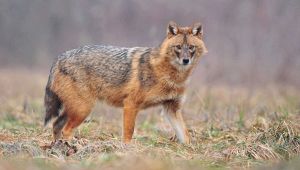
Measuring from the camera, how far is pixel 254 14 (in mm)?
22172

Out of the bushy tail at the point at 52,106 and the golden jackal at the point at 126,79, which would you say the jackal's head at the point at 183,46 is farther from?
the bushy tail at the point at 52,106

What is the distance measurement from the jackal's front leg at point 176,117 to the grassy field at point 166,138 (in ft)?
0.80

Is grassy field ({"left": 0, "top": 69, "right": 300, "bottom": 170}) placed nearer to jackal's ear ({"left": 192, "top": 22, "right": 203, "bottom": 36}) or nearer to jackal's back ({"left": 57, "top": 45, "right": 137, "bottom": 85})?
jackal's back ({"left": 57, "top": 45, "right": 137, "bottom": 85})

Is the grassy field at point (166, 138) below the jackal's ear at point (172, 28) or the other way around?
below

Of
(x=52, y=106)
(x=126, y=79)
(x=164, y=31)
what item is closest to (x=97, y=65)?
(x=126, y=79)

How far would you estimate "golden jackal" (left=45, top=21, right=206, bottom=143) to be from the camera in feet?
32.3

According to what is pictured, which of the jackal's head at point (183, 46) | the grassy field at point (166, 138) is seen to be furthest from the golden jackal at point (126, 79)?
the grassy field at point (166, 138)

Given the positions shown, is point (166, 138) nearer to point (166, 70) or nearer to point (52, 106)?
point (166, 70)

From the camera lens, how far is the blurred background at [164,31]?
764 inches

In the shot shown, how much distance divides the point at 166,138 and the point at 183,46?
1.61 m

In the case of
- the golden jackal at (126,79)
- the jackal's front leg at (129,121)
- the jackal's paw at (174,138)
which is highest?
the golden jackal at (126,79)

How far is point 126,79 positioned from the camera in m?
10.2

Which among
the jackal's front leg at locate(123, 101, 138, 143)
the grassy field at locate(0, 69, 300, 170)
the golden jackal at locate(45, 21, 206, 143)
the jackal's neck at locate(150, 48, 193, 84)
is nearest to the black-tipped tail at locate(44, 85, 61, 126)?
the golden jackal at locate(45, 21, 206, 143)

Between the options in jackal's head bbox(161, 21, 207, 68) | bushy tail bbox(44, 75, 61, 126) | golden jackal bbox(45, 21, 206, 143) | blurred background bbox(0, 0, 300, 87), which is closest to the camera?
jackal's head bbox(161, 21, 207, 68)
